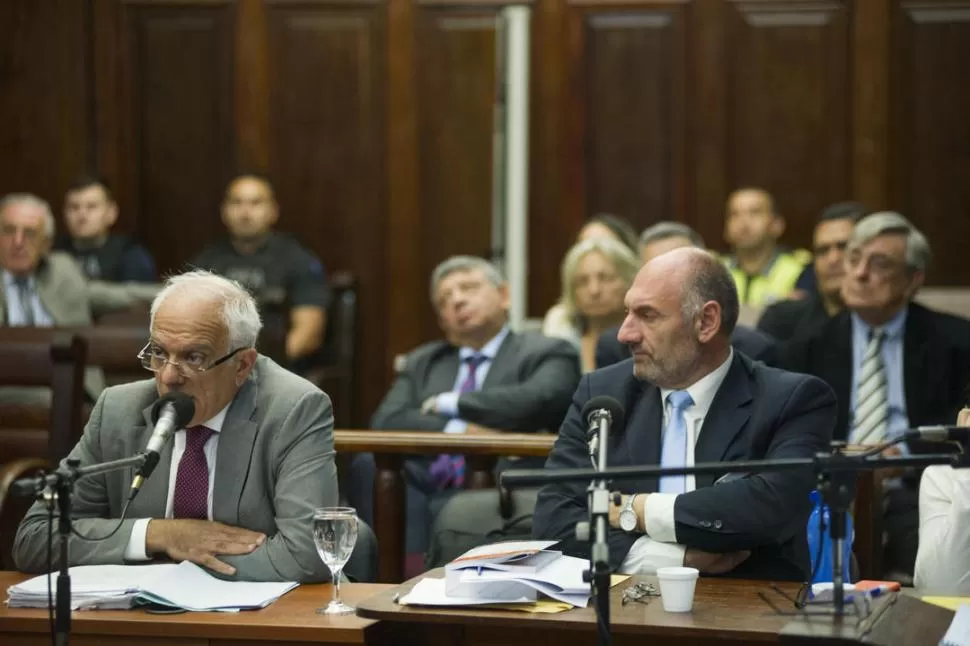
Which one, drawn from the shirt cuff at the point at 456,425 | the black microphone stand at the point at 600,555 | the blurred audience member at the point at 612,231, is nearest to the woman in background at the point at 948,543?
the black microphone stand at the point at 600,555

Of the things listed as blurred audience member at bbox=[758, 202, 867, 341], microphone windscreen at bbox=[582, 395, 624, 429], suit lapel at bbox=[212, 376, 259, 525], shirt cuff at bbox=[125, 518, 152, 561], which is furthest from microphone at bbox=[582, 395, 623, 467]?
blurred audience member at bbox=[758, 202, 867, 341]

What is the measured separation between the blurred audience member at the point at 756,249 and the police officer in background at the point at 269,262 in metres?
2.10

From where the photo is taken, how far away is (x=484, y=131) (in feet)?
26.2

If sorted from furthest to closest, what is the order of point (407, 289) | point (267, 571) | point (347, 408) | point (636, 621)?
point (407, 289)
point (347, 408)
point (267, 571)
point (636, 621)

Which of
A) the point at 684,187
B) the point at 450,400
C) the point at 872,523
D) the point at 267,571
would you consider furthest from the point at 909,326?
the point at 684,187

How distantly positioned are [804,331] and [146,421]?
8.69 feet

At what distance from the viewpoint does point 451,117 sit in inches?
316

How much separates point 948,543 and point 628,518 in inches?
26.9

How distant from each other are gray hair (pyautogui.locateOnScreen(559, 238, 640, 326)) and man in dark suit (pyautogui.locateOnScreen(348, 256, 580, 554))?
10.1 inches

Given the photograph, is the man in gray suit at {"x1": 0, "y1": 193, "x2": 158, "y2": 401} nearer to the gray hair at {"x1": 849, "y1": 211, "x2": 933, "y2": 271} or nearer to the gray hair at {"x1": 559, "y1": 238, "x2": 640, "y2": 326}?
the gray hair at {"x1": 559, "y1": 238, "x2": 640, "y2": 326}

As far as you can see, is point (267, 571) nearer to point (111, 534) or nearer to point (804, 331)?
point (111, 534)

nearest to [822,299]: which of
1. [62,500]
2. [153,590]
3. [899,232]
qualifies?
[899,232]

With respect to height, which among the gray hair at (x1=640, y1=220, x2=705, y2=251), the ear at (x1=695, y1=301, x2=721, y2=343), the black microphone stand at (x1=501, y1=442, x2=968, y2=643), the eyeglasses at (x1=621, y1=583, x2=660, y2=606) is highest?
the gray hair at (x1=640, y1=220, x2=705, y2=251)

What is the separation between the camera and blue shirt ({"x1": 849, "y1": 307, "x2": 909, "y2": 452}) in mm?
4852
